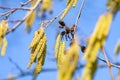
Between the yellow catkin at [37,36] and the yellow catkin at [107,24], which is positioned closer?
the yellow catkin at [107,24]

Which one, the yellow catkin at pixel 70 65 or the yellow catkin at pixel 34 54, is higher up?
the yellow catkin at pixel 34 54

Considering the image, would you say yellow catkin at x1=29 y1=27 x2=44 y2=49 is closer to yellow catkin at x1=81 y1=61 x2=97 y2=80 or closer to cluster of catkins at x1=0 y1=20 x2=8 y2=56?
cluster of catkins at x1=0 y1=20 x2=8 y2=56

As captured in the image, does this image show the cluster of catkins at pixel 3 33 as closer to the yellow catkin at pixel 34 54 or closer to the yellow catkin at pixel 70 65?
the yellow catkin at pixel 34 54

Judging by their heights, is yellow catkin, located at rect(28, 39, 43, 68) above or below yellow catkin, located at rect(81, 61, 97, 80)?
above

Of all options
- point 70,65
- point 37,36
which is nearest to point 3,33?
point 37,36

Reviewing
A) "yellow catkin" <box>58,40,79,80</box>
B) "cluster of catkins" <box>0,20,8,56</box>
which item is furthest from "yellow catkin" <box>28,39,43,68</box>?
"yellow catkin" <box>58,40,79,80</box>

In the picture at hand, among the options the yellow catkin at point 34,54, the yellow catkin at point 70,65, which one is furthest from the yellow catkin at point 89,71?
the yellow catkin at point 34,54

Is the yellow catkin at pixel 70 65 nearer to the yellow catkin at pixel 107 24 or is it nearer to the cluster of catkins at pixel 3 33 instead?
the yellow catkin at pixel 107 24

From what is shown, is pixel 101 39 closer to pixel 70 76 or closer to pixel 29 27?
pixel 70 76

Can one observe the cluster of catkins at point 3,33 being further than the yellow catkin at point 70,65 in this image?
Yes

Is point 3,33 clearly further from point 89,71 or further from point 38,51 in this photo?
point 89,71

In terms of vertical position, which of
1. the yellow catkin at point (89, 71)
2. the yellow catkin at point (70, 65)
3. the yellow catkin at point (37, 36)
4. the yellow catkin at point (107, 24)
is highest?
the yellow catkin at point (37, 36)

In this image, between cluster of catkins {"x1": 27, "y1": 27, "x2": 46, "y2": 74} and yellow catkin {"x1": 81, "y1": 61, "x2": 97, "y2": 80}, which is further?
cluster of catkins {"x1": 27, "y1": 27, "x2": 46, "y2": 74}
